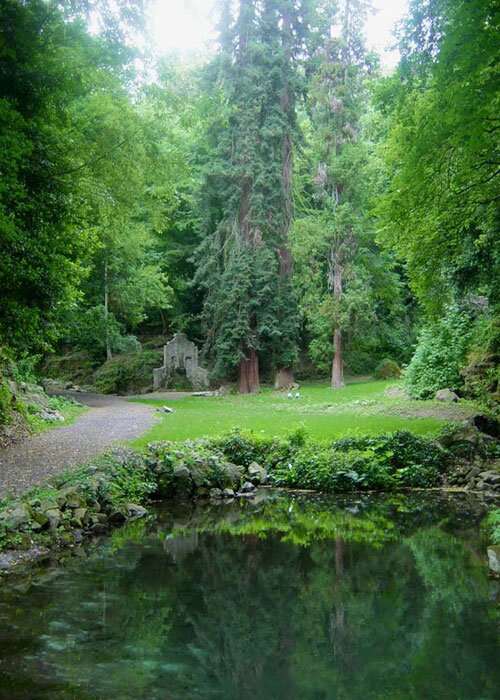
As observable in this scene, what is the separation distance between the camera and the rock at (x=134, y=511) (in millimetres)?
9531

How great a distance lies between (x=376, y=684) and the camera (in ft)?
14.5

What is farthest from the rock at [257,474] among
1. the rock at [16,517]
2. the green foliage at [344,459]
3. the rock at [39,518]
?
the rock at [16,517]

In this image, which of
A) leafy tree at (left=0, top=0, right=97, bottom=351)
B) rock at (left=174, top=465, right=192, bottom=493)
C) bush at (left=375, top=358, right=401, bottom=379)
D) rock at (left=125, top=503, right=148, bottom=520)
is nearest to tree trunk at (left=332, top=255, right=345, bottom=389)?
bush at (left=375, top=358, right=401, bottom=379)

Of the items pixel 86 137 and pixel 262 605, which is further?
pixel 86 137

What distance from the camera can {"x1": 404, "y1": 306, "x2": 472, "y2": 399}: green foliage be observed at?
18.8m

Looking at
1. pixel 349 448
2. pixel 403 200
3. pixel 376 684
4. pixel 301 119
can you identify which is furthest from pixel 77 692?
pixel 301 119

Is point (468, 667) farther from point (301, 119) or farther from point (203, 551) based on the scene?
point (301, 119)

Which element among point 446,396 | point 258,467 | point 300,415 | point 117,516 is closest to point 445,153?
point 258,467

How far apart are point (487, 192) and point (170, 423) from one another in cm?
1029

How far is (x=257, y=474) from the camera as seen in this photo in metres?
12.3

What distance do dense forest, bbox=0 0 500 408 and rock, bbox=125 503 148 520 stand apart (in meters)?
3.52

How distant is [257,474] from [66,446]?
13.9 feet

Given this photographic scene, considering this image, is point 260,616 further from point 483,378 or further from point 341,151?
point 341,151

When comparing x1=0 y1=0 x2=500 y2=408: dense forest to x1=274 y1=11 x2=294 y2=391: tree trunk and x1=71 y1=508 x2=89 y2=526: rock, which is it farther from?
x1=71 y1=508 x2=89 y2=526: rock
